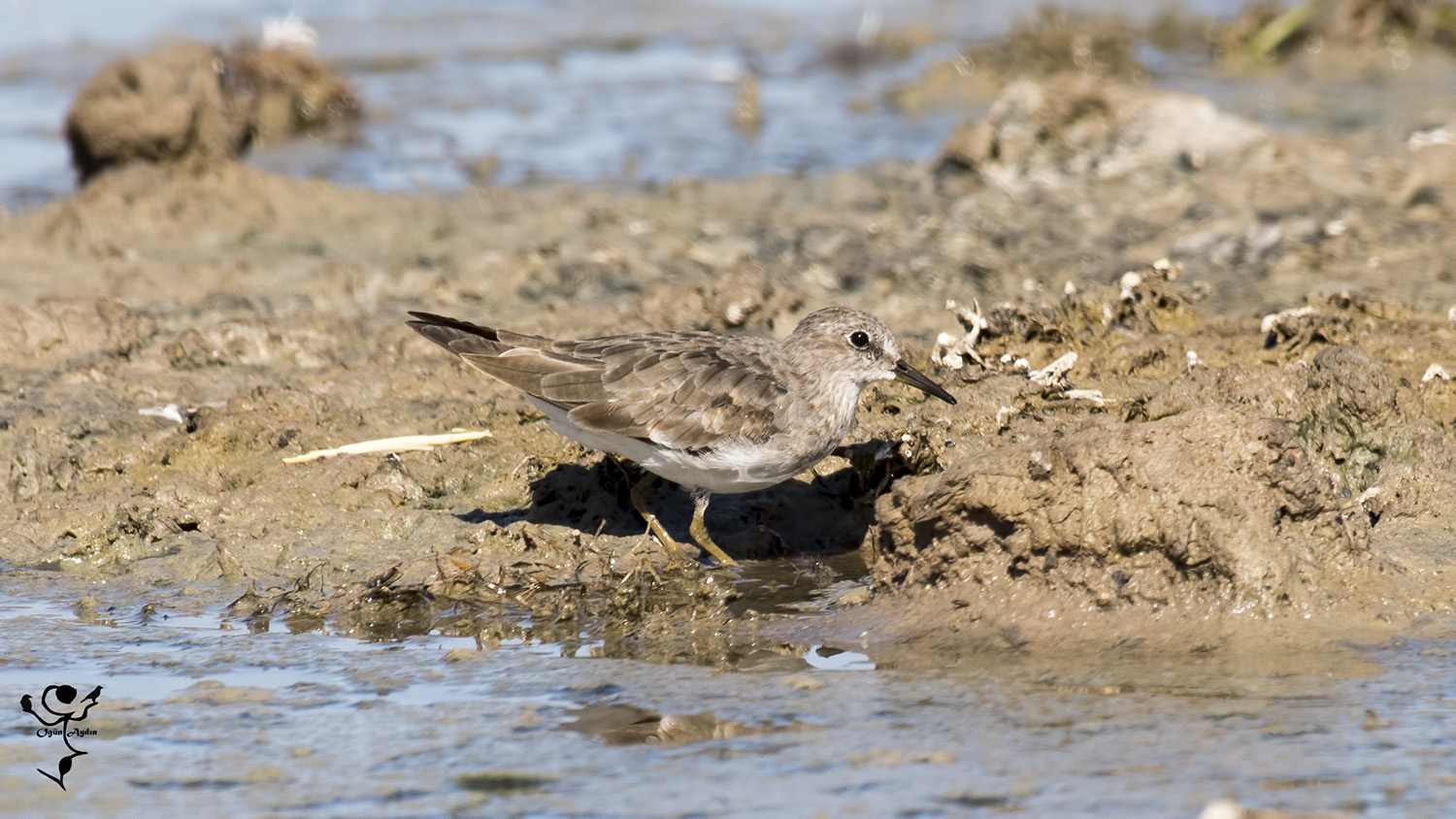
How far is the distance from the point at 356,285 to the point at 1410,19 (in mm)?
11716

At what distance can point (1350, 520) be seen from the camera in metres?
6.04

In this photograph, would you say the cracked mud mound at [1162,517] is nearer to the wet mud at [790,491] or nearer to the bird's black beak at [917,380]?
the wet mud at [790,491]

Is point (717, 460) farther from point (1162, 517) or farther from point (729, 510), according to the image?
point (1162, 517)

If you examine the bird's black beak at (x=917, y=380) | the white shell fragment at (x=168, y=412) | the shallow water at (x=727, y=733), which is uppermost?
the bird's black beak at (x=917, y=380)

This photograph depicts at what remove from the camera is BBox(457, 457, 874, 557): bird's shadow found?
747cm

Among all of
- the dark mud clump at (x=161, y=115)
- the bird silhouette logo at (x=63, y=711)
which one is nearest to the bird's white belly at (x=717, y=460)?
the bird silhouette logo at (x=63, y=711)

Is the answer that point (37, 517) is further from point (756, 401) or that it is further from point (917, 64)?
point (917, 64)

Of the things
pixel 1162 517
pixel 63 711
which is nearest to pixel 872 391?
pixel 1162 517

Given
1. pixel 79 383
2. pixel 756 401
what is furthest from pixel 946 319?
pixel 79 383

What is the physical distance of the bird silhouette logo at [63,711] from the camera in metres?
5.12

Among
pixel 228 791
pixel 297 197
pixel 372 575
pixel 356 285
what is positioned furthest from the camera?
pixel 297 197

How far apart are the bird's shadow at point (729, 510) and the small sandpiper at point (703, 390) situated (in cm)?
20

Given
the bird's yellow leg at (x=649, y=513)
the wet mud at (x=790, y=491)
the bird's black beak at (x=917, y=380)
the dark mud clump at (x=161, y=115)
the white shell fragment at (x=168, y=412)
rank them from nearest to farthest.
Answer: the wet mud at (x=790, y=491), the bird's yellow leg at (x=649, y=513), the bird's black beak at (x=917, y=380), the white shell fragment at (x=168, y=412), the dark mud clump at (x=161, y=115)

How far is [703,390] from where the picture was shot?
7.17m
